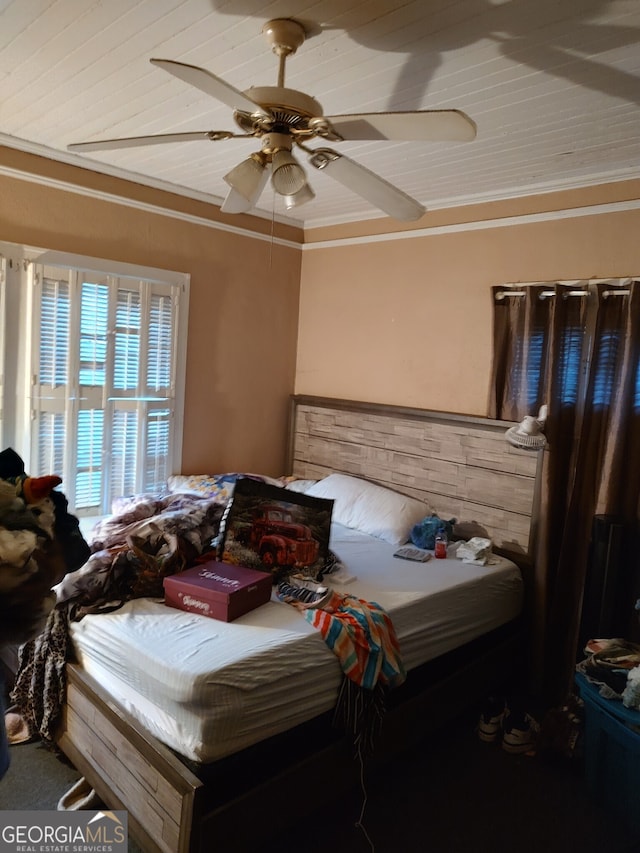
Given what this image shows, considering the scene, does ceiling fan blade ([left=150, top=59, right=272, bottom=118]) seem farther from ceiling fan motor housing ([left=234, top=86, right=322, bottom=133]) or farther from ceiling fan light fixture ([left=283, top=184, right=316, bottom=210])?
ceiling fan light fixture ([left=283, top=184, right=316, bottom=210])

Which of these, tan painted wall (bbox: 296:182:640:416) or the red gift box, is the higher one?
tan painted wall (bbox: 296:182:640:416)

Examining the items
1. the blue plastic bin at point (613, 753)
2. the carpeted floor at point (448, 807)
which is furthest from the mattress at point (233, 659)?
the blue plastic bin at point (613, 753)

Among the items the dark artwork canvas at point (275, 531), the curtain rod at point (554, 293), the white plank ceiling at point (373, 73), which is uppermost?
the white plank ceiling at point (373, 73)

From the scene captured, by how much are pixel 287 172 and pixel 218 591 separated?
139 cm

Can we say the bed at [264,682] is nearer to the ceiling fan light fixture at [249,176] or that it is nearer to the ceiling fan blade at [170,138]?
the ceiling fan light fixture at [249,176]

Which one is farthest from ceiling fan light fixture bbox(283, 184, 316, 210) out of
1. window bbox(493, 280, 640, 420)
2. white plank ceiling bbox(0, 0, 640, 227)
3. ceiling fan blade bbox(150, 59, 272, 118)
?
window bbox(493, 280, 640, 420)

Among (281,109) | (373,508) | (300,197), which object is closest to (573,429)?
(373,508)

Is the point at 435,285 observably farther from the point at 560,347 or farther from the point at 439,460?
the point at 439,460

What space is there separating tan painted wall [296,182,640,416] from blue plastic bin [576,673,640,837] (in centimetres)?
160

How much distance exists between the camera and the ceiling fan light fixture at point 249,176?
70.1 inches

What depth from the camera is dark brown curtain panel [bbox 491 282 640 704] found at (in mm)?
2643

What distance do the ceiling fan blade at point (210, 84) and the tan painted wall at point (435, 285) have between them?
1.97 metres

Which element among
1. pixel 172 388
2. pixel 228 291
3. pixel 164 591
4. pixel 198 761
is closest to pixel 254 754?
pixel 198 761

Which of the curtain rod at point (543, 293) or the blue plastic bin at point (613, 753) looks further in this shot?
the curtain rod at point (543, 293)
